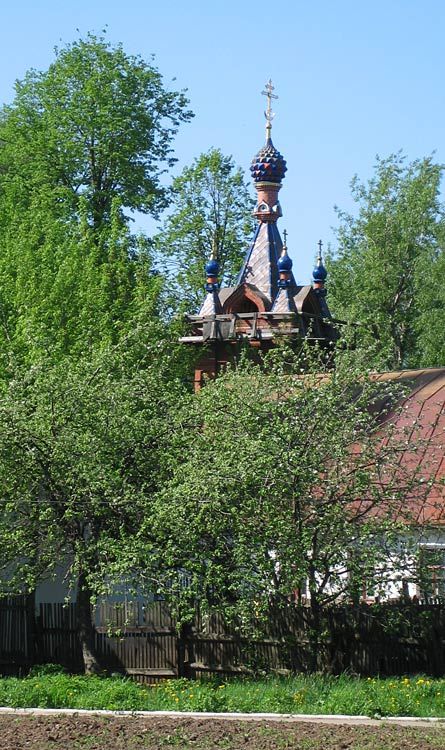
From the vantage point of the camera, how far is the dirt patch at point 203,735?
12844 mm

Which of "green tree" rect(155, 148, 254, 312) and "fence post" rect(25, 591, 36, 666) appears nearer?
"fence post" rect(25, 591, 36, 666)

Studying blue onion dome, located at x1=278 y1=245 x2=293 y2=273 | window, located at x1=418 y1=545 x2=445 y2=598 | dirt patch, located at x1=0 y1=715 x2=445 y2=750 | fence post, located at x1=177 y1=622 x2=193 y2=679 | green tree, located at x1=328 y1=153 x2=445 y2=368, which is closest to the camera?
dirt patch, located at x1=0 y1=715 x2=445 y2=750

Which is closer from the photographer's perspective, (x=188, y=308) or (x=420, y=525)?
(x=420, y=525)

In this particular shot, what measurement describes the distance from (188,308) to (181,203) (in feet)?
20.2

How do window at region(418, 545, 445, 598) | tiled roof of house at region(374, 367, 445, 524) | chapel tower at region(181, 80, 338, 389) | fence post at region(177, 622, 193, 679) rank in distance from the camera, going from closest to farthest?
window at region(418, 545, 445, 598), tiled roof of house at region(374, 367, 445, 524), fence post at region(177, 622, 193, 679), chapel tower at region(181, 80, 338, 389)

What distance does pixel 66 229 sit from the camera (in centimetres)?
3409

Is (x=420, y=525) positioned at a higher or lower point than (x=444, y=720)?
higher

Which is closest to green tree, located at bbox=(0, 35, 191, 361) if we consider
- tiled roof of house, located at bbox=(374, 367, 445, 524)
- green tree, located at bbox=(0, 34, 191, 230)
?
green tree, located at bbox=(0, 34, 191, 230)

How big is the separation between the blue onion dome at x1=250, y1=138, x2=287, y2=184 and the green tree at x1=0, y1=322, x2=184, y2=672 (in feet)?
46.7

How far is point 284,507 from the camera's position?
18.1 meters

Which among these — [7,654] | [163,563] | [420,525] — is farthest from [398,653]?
[7,654]

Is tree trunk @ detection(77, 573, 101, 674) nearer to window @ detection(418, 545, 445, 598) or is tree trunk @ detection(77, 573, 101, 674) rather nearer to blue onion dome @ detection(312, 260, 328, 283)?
window @ detection(418, 545, 445, 598)

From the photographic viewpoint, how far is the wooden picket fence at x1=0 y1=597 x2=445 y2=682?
18359 millimetres

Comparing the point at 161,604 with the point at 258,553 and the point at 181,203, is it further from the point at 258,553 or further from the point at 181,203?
the point at 181,203
